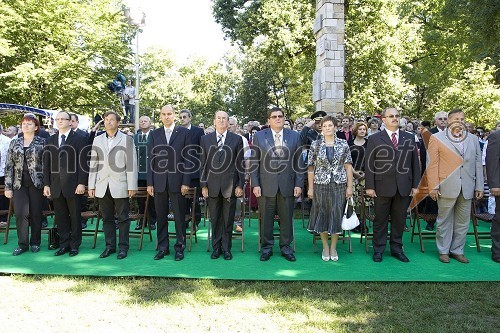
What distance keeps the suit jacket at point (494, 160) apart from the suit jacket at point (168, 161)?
411 centimetres

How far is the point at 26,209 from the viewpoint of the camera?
22.0 ft

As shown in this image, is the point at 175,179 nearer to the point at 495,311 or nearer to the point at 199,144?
the point at 199,144

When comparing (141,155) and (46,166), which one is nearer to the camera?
(46,166)

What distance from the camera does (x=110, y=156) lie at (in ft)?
20.9

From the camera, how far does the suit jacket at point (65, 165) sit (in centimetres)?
642

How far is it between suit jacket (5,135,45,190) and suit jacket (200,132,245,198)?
7.97 feet

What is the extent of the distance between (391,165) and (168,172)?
3.00 m

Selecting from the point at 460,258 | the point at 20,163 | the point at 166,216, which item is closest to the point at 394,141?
the point at 460,258

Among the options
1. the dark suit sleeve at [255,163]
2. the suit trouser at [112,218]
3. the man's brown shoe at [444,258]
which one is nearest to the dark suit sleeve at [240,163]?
the dark suit sleeve at [255,163]

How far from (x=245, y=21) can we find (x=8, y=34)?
36.3 feet

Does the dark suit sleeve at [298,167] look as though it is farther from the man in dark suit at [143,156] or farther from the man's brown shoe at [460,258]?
the man in dark suit at [143,156]

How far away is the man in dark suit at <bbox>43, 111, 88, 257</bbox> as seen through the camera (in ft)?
21.1

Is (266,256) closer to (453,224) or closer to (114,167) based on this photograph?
(114,167)

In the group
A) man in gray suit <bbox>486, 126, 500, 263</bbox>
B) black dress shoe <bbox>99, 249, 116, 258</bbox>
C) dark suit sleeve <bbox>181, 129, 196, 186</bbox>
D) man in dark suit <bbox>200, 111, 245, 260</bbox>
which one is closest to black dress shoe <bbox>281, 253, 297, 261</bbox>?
man in dark suit <bbox>200, 111, 245, 260</bbox>
